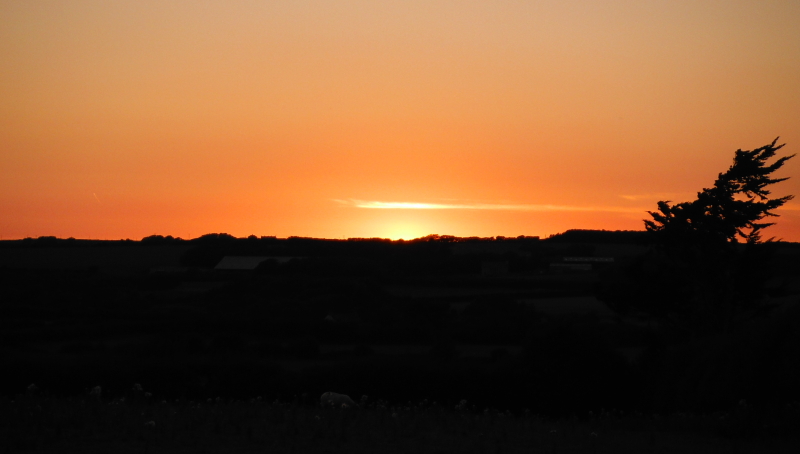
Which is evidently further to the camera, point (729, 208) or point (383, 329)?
point (383, 329)

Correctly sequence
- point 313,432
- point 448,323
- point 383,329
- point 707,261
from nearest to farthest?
point 313,432 → point 707,261 → point 383,329 → point 448,323

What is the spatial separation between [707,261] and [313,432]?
23.0 meters

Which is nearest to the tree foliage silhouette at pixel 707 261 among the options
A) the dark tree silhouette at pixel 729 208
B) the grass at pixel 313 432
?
the dark tree silhouette at pixel 729 208

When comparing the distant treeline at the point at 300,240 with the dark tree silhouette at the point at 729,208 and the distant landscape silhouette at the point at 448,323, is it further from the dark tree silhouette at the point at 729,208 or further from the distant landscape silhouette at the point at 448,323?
the dark tree silhouette at the point at 729,208

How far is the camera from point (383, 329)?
4075cm

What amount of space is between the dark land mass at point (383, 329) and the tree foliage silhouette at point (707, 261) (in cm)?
75

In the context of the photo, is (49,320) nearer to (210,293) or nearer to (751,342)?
(210,293)

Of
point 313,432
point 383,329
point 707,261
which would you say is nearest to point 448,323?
point 383,329

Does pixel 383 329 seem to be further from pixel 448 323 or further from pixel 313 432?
pixel 313 432

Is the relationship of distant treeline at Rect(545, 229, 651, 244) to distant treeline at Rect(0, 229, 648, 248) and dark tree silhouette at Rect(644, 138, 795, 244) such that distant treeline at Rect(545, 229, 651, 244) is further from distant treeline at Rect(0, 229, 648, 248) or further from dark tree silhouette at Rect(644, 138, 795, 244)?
dark tree silhouette at Rect(644, 138, 795, 244)

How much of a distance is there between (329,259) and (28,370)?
43.2 metres

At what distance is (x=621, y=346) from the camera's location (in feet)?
111

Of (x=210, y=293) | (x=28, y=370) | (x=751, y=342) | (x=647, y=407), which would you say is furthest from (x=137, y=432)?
(x=210, y=293)

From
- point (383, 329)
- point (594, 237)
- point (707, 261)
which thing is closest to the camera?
point (707, 261)
